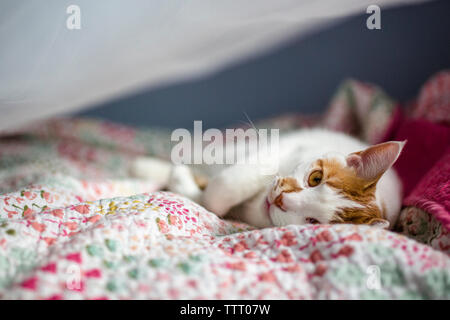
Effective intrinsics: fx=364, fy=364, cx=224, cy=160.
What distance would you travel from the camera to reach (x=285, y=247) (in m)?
0.76

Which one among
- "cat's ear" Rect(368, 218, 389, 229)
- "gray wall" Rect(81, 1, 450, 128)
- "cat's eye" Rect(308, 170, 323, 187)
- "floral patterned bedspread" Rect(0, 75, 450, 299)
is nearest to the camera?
"floral patterned bedspread" Rect(0, 75, 450, 299)

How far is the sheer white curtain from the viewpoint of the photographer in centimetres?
90

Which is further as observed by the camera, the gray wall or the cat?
the gray wall

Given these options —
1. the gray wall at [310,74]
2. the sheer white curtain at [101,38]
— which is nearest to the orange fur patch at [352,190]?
the sheer white curtain at [101,38]

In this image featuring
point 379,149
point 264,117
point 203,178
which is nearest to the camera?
point 379,149

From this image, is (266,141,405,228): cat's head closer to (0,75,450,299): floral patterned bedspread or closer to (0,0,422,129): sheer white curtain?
(0,75,450,299): floral patterned bedspread

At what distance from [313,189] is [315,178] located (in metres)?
0.04

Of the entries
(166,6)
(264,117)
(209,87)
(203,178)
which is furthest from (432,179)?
(209,87)

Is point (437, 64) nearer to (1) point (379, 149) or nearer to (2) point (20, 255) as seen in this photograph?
(1) point (379, 149)

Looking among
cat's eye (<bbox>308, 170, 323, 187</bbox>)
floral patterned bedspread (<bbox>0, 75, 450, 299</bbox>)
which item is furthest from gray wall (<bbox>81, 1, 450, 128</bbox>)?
floral patterned bedspread (<bbox>0, 75, 450, 299</bbox>)

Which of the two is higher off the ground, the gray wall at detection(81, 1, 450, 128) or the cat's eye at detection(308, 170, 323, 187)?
the gray wall at detection(81, 1, 450, 128)

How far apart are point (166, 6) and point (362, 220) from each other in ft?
2.55

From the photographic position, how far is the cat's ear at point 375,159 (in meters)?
0.88

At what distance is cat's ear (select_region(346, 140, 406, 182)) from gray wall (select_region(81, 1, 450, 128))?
A: 3.98 feet
